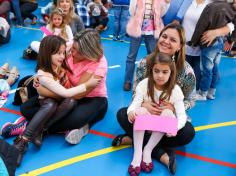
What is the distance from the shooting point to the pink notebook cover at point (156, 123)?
2729 mm

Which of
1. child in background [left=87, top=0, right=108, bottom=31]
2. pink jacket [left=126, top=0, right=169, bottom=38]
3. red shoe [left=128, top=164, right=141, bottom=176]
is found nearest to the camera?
red shoe [left=128, top=164, right=141, bottom=176]

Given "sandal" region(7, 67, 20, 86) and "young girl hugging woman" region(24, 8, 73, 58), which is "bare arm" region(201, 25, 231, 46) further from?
"sandal" region(7, 67, 20, 86)

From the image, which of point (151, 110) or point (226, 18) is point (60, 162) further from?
point (226, 18)

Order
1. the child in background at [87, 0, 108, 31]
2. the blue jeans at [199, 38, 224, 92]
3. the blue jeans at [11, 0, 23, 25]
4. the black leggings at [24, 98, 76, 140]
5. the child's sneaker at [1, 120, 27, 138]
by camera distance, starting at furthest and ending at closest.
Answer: the child in background at [87, 0, 108, 31] → the blue jeans at [11, 0, 23, 25] → the blue jeans at [199, 38, 224, 92] → the child's sneaker at [1, 120, 27, 138] → the black leggings at [24, 98, 76, 140]

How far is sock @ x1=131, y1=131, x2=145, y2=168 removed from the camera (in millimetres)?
2744

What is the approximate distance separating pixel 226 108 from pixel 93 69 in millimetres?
1785

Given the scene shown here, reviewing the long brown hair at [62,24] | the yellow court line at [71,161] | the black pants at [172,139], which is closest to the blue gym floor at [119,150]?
the yellow court line at [71,161]

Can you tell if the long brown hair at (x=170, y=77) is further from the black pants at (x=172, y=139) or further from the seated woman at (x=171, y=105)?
the black pants at (x=172, y=139)

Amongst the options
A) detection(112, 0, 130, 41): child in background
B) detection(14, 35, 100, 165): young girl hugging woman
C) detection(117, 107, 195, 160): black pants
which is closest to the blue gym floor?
detection(117, 107, 195, 160): black pants

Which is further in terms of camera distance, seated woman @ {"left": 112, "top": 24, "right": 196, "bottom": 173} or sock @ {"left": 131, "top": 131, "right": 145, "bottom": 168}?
seated woman @ {"left": 112, "top": 24, "right": 196, "bottom": 173}

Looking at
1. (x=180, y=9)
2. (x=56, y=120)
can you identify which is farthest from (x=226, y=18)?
(x=56, y=120)

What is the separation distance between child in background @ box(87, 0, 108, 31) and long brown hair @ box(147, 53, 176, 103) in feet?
13.2

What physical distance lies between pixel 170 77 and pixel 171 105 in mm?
257

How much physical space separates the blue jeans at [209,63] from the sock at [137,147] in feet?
4.73
